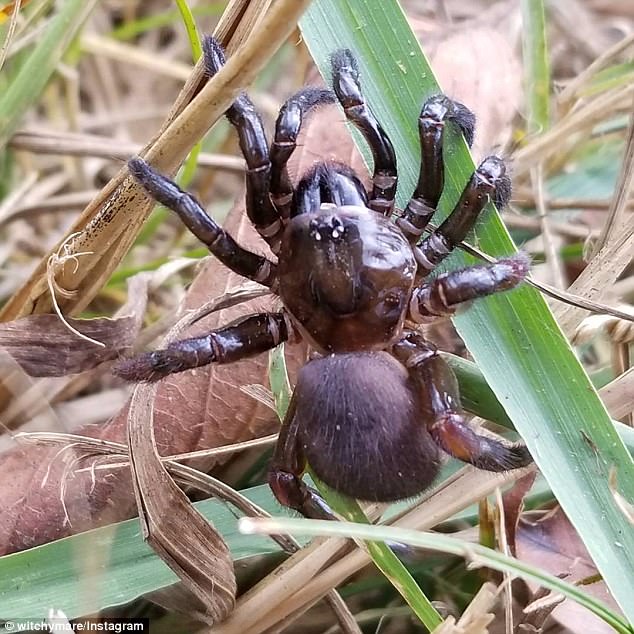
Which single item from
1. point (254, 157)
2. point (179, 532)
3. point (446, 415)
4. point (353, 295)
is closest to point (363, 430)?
point (446, 415)

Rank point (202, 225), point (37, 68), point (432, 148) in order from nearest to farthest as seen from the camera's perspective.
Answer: point (432, 148), point (202, 225), point (37, 68)

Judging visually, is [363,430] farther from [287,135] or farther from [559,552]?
[287,135]

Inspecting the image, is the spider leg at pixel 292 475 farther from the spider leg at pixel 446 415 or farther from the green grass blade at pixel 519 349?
the green grass blade at pixel 519 349

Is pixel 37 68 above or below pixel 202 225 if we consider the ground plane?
above

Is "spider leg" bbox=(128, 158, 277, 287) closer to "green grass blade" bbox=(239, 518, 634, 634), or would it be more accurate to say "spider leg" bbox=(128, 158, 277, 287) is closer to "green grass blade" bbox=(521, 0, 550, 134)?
"green grass blade" bbox=(239, 518, 634, 634)

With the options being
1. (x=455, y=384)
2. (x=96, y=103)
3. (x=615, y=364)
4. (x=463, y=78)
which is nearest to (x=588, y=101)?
(x=463, y=78)

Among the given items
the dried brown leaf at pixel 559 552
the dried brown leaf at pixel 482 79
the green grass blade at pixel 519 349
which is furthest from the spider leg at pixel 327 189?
the dried brown leaf at pixel 559 552
